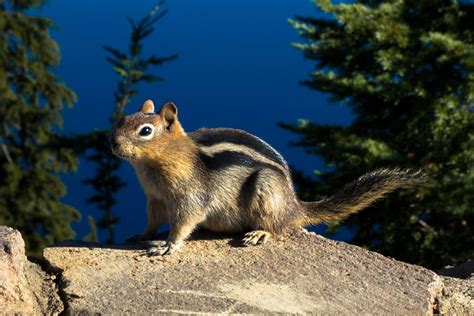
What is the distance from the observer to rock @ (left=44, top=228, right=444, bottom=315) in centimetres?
426

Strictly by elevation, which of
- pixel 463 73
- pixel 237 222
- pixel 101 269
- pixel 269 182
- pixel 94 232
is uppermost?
pixel 463 73

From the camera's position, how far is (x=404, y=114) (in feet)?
49.8

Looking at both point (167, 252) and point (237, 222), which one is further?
point (237, 222)

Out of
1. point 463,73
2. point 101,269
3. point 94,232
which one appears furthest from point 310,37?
point 101,269

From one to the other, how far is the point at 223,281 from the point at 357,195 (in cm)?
161

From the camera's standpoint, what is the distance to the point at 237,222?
5.40 metres

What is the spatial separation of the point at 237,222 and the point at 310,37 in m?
10.7

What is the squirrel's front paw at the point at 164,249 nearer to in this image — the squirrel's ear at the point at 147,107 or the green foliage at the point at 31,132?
the squirrel's ear at the point at 147,107

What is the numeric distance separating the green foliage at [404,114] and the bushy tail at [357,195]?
7799mm

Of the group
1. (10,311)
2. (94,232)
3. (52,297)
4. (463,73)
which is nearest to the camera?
(10,311)

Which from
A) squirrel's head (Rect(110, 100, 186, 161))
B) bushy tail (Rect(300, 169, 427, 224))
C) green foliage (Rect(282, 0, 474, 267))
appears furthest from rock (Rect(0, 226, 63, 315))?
green foliage (Rect(282, 0, 474, 267))

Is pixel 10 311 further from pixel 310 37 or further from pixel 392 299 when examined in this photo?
pixel 310 37

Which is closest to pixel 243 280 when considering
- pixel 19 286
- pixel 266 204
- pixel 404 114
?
pixel 266 204

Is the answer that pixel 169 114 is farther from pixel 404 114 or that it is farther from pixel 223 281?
pixel 404 114
